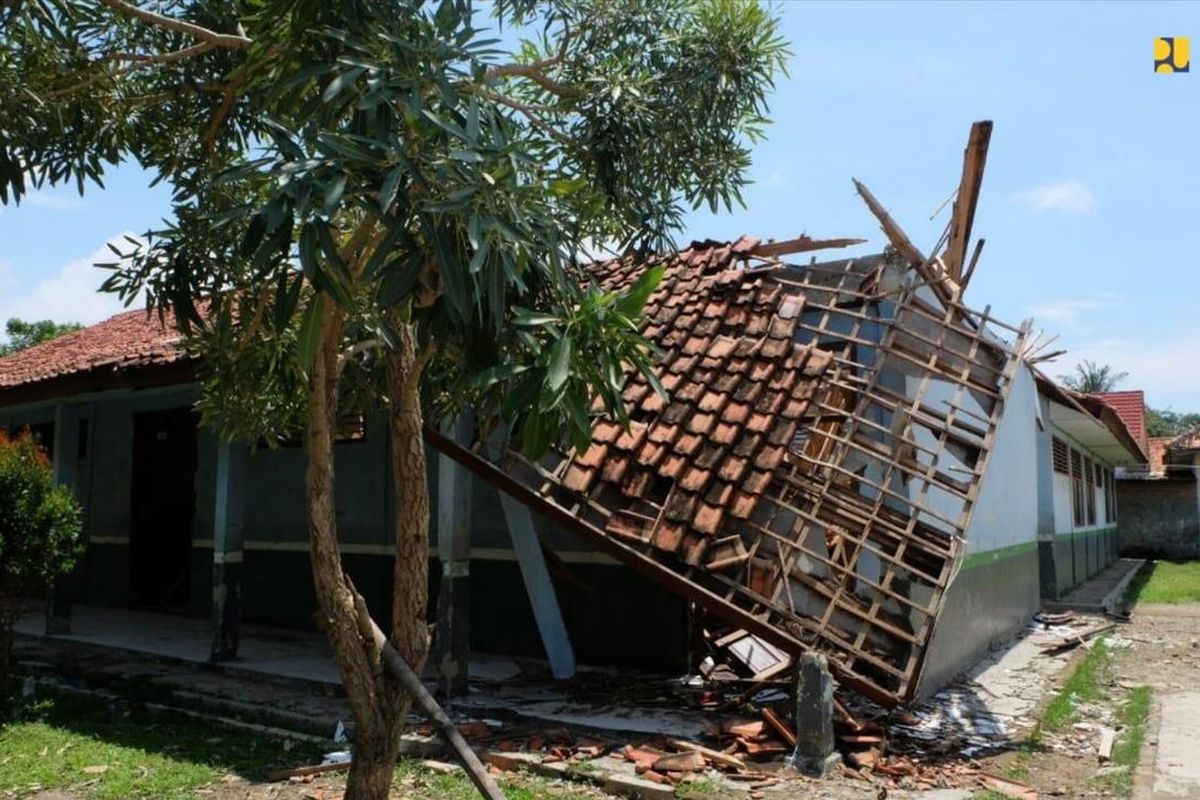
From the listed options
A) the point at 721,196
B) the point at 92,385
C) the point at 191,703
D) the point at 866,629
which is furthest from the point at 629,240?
the point at 92,385

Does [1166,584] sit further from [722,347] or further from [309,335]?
[309,335]

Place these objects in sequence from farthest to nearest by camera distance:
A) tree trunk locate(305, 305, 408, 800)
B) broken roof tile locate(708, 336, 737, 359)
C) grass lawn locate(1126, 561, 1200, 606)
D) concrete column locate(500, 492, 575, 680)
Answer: grass lawn locate(1126, 561, 1200, 606), concrete column locate(500, 492, 575, 680), broken roof tile locate(708, 336, 737, 359), tree trunk locate(305, 305, 408, 800)

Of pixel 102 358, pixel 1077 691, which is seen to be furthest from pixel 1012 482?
pixel 102 358

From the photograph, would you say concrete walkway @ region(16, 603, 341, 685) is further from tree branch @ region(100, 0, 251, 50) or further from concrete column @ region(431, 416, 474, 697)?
tree branch @ region(100, 0, 251, 50)

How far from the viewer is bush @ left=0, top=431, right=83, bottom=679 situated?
27.1 feet

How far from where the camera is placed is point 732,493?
7.77m

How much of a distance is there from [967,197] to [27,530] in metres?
8.68

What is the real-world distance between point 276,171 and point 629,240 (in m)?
3.38

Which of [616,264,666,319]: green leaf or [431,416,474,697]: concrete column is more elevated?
[616,264,666,319]: green leaf

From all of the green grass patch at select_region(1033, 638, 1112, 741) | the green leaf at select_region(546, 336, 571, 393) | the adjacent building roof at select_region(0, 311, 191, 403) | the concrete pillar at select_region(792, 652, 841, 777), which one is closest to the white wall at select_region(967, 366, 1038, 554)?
the green grass patch at select_region(1033, 638, 1112, 741)

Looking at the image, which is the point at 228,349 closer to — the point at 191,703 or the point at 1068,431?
the point at 191,703

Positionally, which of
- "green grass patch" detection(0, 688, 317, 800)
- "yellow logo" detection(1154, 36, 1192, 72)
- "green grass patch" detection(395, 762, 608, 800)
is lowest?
"green grass patch" detection(0, 688, 317, 800)

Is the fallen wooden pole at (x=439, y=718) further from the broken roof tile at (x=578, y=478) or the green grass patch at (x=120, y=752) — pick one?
the broken roof tile at (x=578, y=478)

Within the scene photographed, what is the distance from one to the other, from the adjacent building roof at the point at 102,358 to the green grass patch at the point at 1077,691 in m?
7.71
